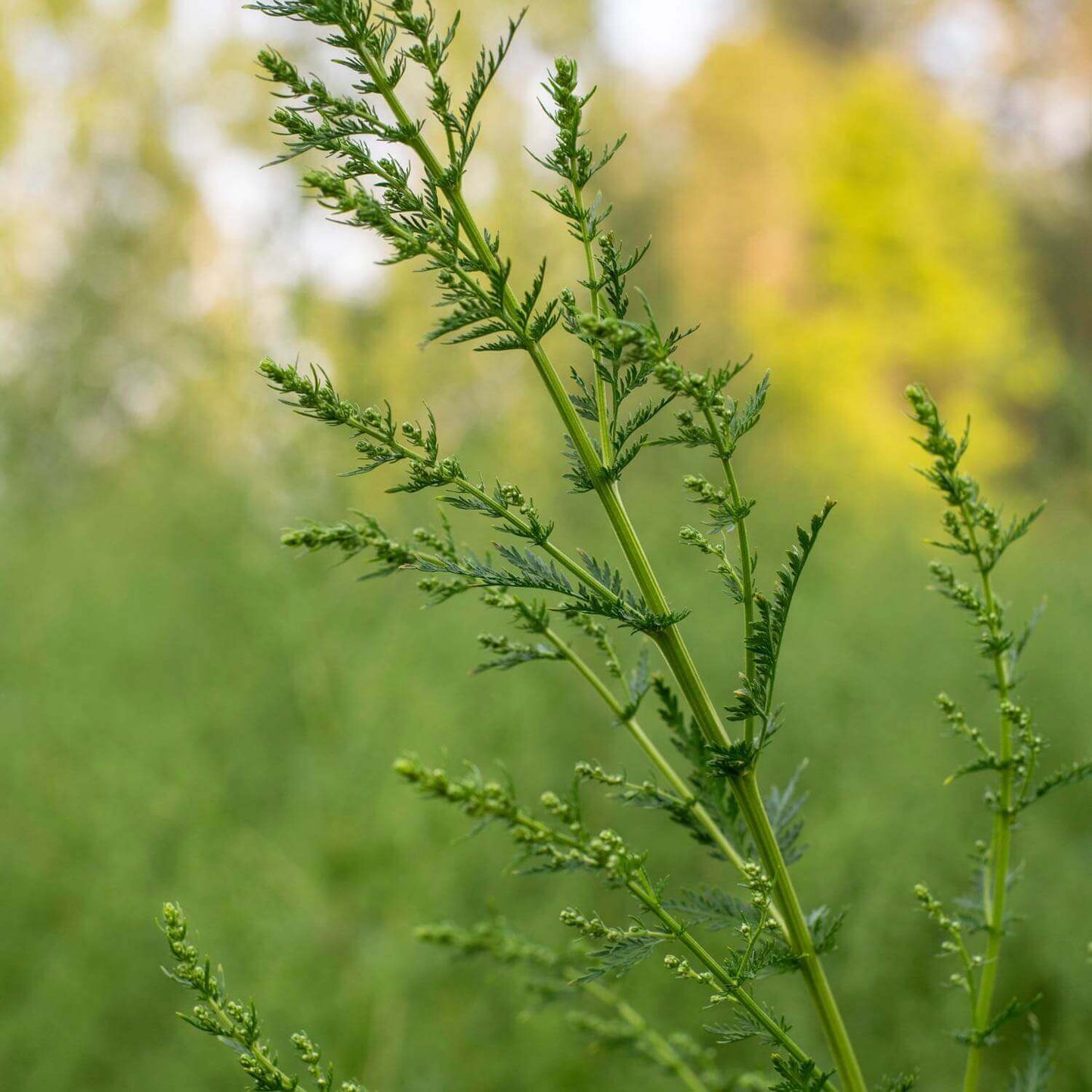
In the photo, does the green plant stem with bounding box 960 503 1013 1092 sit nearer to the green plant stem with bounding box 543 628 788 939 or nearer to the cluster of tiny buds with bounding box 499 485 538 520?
the green plant stem with bounding box 543 628 788 939

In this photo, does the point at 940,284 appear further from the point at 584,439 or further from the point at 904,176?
the point at 584,439

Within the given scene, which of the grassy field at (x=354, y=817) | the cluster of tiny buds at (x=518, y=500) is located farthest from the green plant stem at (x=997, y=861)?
the grassy field at (x=354, y=817)

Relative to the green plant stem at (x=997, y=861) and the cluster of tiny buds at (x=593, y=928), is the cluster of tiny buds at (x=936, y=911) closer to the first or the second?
the green plant stem at (x=997, y=861)

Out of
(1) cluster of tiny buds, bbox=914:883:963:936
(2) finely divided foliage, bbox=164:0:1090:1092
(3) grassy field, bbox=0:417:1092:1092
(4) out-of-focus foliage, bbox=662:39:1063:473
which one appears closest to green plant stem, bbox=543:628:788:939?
(2) finely divided foliage, bbox=164:0:1090:1092

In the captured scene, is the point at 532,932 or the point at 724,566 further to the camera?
the point at 532,932

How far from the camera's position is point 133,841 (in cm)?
405

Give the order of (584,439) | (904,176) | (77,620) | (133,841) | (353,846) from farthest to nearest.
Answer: (904,176)
(77,620)
(133,841)
(353,846)
(584,439)

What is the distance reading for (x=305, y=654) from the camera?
3834 millimetres

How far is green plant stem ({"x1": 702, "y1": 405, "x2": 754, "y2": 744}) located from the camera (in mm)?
696

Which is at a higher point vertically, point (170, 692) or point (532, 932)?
point (170, 692)

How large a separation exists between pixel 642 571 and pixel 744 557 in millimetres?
75

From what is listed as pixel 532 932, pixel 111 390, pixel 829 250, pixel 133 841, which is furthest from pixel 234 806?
pixel 829 250

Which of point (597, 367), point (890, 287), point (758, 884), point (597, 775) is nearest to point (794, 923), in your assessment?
point (758, 884)

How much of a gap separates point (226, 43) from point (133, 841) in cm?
380
